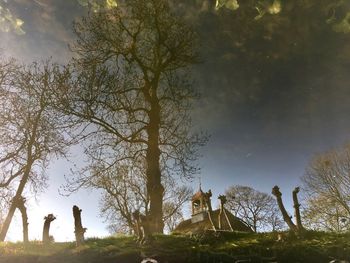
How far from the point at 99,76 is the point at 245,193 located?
43407 mm

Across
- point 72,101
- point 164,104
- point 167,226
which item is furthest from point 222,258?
point 167,226

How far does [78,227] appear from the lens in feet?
45.2

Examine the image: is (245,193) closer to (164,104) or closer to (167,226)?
(167,226)

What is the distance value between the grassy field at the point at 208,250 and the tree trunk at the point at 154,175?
4144mm

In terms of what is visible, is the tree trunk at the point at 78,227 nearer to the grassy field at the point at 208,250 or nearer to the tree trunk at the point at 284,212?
the grassy field at the point at 208,250

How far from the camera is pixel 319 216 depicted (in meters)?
37.4

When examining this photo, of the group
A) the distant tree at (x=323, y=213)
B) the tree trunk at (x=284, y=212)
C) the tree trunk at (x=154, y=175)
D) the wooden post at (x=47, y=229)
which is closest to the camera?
the tree trunk at (x=284, y=212)

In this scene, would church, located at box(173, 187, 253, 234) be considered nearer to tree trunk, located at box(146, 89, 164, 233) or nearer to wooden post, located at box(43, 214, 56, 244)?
tree trunk, located at box(146, 89, 164, 233)

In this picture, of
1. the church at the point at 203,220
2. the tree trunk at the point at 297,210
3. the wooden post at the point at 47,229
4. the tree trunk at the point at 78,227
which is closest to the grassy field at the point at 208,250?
the tree trunk at the point at 78,227

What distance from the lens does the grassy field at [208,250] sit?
10.1 metres

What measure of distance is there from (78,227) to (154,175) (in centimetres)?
579

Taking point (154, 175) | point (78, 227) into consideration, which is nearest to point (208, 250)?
point (78, 227)

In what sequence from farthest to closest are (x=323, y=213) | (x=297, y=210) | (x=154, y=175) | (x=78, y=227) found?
(x=323, y=213) → (x=154, y=175) → (x=78, y=227) → (x=297, y=210)

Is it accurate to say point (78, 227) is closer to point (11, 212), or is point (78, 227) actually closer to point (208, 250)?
point (208, 250)
